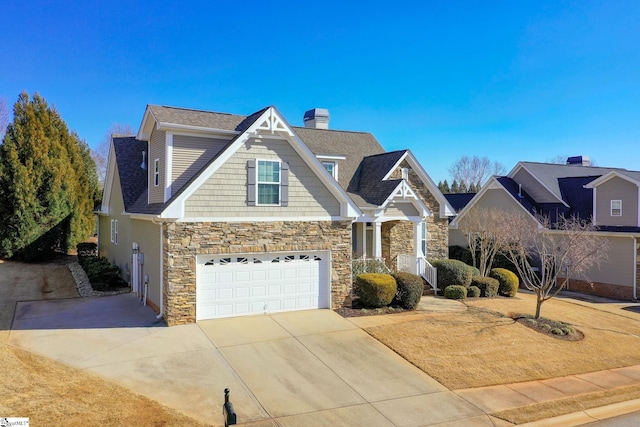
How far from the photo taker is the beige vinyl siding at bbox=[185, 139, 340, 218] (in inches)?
511

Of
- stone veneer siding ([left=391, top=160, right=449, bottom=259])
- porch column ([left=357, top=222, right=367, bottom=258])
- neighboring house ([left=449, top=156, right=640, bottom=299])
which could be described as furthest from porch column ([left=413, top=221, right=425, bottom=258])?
neighboring house ([left=449, top=156, right=640, bottom=299])

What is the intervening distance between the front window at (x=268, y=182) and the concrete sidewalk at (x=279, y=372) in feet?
12.2

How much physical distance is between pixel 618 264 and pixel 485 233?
6594 millimetres

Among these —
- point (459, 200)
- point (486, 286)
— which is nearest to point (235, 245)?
point (486, 286)

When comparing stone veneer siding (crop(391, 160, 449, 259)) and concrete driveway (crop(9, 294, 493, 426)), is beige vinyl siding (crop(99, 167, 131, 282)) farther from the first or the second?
stone veneer siding (crop(391, 160, 449, 259))

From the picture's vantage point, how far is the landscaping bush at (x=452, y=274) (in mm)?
17969

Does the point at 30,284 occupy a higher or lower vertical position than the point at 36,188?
lower

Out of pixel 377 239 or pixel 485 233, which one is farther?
pixel 485 233

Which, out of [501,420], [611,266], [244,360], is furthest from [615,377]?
[611,266]

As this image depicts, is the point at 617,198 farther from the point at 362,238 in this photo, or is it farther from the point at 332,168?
the point at 332,168

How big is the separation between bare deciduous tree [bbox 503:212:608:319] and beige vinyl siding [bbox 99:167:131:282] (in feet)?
51.1

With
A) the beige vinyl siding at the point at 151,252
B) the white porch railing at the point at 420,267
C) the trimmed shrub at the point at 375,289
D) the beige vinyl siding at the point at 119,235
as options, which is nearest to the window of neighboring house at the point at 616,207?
the white porch railing at the point at 420,267

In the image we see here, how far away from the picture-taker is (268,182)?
1388cm

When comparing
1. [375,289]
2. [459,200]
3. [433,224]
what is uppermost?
[459,200]
